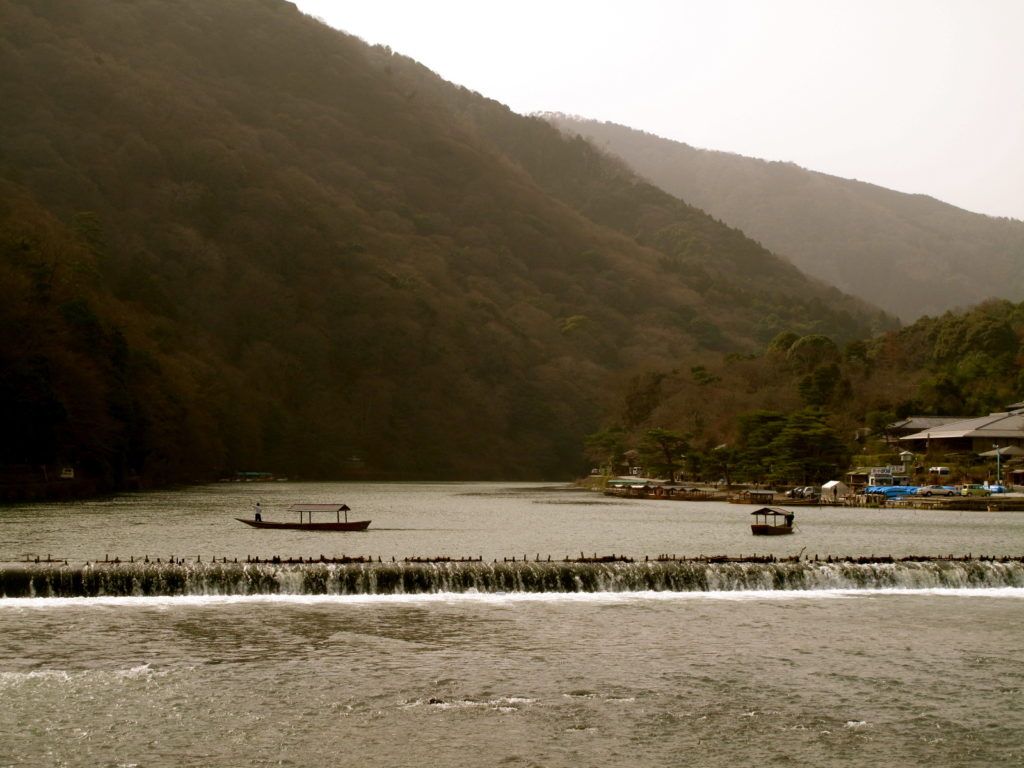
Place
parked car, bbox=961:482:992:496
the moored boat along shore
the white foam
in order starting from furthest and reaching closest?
parked car, bbox=961:482:992:496, the moored boat along shore, the white foam

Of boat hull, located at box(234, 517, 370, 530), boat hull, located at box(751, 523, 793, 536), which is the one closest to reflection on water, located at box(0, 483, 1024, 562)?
boat hull, located at box(751, 523, 793, 536)

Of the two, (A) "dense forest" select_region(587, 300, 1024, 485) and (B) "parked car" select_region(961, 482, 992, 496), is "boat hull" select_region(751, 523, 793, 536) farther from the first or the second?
(A) "dense forest" select_region(587, 300, 1024, 485)

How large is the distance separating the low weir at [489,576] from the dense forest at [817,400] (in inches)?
2157

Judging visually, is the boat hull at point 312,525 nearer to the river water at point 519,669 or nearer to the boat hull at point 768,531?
the river water at point 519,669

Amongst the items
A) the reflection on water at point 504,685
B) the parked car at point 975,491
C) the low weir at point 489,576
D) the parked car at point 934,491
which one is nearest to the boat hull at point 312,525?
the low weir at point 489,576

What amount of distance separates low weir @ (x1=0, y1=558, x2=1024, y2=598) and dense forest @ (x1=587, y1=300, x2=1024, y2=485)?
54794 mm

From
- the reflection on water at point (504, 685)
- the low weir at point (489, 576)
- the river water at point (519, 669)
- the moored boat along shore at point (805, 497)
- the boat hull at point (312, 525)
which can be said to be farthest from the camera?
the moored boat along shore at point (805, 497)

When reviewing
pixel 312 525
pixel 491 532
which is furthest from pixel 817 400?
pixel 312 525

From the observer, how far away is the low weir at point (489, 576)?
3844 centimetres

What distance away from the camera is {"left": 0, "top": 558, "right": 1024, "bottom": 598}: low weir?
126 ft

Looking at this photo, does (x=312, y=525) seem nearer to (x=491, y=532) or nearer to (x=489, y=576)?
(x=491, y=532)

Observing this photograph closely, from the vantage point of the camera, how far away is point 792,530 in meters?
63.8

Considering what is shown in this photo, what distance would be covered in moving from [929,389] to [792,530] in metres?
59.1

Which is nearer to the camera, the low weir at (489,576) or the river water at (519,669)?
the river water at (519,669)
